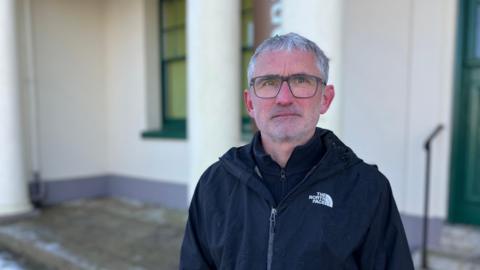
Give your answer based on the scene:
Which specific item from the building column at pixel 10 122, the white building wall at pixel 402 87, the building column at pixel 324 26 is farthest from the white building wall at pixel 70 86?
the building column at pixel 324 26

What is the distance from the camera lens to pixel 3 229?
4820mm

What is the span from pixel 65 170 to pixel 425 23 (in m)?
5.49

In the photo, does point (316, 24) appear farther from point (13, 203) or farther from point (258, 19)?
point (13, 203)

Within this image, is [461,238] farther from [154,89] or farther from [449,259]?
[154,89]

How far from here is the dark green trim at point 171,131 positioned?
18.9 ft

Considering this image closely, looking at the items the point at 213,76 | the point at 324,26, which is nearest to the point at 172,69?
the point at 213,76

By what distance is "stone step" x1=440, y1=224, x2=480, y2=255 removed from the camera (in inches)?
138

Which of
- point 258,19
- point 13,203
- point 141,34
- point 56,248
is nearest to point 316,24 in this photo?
point 258,19

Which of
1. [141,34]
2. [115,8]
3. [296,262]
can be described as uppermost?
[115,8]

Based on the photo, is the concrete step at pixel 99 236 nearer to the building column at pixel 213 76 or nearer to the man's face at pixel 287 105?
the building column at pixel 213 76

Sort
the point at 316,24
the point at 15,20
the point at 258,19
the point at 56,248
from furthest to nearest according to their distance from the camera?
the point at 15,20, the point at 56,248, the point at 258,19, the point at 316,24

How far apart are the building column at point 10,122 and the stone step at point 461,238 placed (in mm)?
5179

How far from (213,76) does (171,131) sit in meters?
2.87

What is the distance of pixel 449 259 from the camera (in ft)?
11.2
